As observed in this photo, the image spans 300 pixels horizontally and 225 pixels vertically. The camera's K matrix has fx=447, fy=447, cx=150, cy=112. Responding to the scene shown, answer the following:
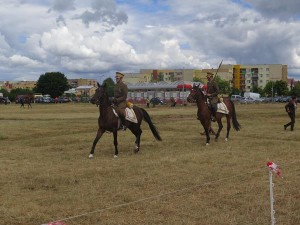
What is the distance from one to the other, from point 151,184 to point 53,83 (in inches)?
5422

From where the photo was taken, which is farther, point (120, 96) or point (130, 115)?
point (130, 115)

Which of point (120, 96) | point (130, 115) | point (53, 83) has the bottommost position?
point (130, 115)

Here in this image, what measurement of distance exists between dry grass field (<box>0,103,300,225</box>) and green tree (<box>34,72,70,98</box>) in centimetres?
12907

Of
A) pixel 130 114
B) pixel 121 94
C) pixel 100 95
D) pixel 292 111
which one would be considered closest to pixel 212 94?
pixel 130 114

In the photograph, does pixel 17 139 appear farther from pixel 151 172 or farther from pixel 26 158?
pixel 151 172

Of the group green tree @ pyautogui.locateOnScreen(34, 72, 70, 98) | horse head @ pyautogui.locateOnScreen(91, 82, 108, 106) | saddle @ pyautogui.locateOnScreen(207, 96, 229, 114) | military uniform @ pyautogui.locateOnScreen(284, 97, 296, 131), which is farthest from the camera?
green tree @ pyautogui.locateOnScreen(34, 72, 70, 98)

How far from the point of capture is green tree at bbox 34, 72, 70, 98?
472ft

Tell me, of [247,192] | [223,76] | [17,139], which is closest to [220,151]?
[247,192]

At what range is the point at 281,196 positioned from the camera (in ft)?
29.4

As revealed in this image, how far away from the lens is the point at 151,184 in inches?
405

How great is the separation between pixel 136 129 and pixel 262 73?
18241 cm

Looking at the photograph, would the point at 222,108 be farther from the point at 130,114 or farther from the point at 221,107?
the point at 130,114

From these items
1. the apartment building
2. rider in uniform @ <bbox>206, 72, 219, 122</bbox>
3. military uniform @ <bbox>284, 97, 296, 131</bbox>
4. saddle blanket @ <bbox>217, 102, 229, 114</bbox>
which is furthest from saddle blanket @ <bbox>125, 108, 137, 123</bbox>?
the apartment building

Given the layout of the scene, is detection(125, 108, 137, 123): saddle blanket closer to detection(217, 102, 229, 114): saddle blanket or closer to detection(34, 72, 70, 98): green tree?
detection(217, 102, 229, 114): saddle blanket
